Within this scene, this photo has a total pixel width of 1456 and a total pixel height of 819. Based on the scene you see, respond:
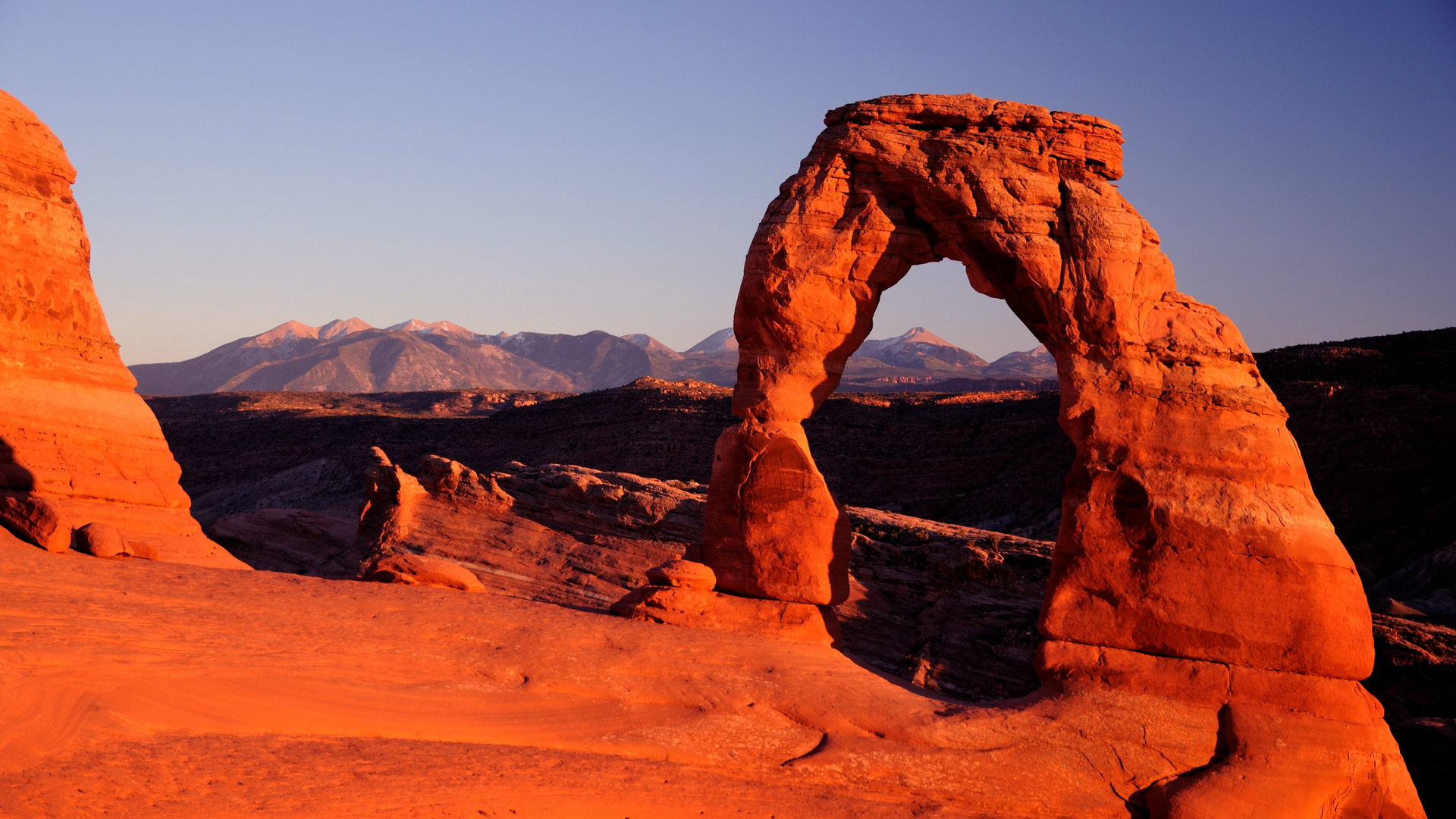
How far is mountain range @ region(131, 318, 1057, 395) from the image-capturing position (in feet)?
416

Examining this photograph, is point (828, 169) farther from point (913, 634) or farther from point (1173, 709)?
point (913, 634)

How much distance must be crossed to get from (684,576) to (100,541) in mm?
7234

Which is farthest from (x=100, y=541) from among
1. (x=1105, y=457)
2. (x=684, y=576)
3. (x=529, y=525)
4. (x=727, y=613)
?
(x=1105, y=457)

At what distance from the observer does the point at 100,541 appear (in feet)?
40.0

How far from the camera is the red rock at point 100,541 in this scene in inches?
479

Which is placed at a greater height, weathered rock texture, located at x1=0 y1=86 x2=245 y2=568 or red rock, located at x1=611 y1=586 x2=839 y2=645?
weathered rock texture, located at x1=0 y1=86 x2=245 y2=568

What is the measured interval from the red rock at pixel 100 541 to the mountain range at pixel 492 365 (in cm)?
9393

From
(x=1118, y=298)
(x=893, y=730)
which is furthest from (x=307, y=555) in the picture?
(x=1118, y=298)

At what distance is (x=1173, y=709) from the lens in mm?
9469

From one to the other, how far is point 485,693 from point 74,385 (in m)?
9.74

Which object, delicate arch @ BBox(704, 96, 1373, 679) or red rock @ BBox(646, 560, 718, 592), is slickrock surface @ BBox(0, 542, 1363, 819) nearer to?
red rock @ BBox(646, 560, 718, 592)

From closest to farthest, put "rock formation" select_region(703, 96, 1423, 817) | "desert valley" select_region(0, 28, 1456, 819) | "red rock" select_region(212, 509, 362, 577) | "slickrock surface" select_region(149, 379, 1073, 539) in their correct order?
1. "desert valley" select_region(0, 28, 1456, 819)
2. "rock formation" select_region(703, 96, 1423, 817)
3. "red rock" select_region(212, 509, 362, 577)
4. "slickrock surface" select_region(149, 379, 1073, 539)

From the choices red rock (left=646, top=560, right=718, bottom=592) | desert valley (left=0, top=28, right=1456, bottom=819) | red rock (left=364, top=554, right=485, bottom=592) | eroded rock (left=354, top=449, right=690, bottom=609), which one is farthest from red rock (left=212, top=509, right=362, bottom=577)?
red rock (left=646, top=560, right=718, bottom=592)

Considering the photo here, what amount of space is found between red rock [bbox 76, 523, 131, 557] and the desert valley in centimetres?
5
